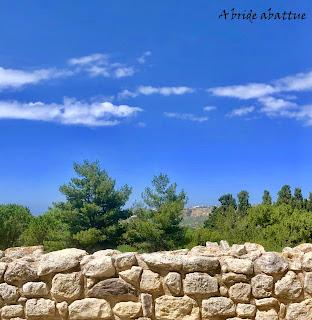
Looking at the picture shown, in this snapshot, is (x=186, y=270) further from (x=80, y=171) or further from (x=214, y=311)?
(x=80, y=171)

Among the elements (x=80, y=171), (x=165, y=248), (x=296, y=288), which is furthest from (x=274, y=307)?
(x=80, y=171)

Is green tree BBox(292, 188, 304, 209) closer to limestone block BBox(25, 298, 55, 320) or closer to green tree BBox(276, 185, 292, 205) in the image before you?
green tree BBox(276, 185, 292, 205)

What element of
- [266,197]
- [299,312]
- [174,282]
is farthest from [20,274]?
[266,197]

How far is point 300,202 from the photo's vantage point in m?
37.0

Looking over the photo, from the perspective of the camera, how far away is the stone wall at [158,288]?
5641 millimetres

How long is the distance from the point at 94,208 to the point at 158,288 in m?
18.5

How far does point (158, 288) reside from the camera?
5.64m

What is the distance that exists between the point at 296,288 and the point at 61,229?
19792 millimetres

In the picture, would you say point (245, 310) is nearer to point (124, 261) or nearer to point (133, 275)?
point (133, 275)

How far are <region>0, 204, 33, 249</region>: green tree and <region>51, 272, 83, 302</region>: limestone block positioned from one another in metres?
19.4

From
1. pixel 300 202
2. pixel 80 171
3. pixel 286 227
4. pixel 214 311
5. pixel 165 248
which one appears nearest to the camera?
pixel 214 311

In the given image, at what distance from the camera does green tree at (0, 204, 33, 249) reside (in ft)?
81.5

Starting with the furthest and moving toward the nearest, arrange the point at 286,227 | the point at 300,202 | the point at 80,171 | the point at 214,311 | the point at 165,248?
the point at 300,202 < the point at 80,171 < the point at 286,227 < the point at 165,248 < the point at 214,311

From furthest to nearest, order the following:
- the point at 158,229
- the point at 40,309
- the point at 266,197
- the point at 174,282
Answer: the point at 266,197
the point at 158,229
the point at 40,309
the point at 174,282
